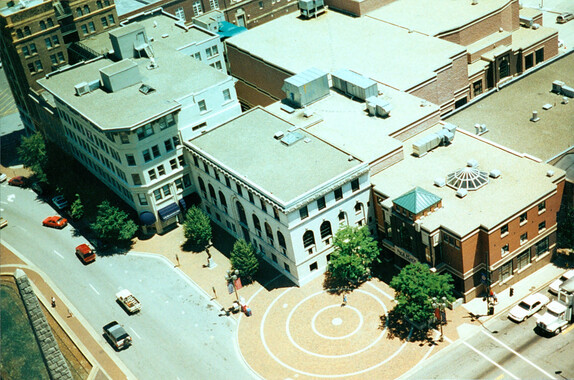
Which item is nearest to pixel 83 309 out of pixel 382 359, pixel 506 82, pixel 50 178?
pixel 50 178

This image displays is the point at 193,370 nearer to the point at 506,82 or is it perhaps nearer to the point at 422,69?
the point at 422,69

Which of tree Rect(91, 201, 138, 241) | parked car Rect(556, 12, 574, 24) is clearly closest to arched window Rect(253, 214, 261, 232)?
tree Rect(91, 201, 138, 241)

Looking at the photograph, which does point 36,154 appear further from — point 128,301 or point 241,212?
point 241,212

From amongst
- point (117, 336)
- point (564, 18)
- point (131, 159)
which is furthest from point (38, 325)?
point (564, 18)

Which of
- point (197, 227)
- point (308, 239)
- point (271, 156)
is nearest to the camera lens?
point (308, 239)

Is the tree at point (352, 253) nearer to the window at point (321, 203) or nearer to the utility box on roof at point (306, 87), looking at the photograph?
the window at point (321, 203)

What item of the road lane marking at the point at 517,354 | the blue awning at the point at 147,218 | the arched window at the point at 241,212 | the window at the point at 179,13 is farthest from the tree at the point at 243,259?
the window at the point at 179,13
